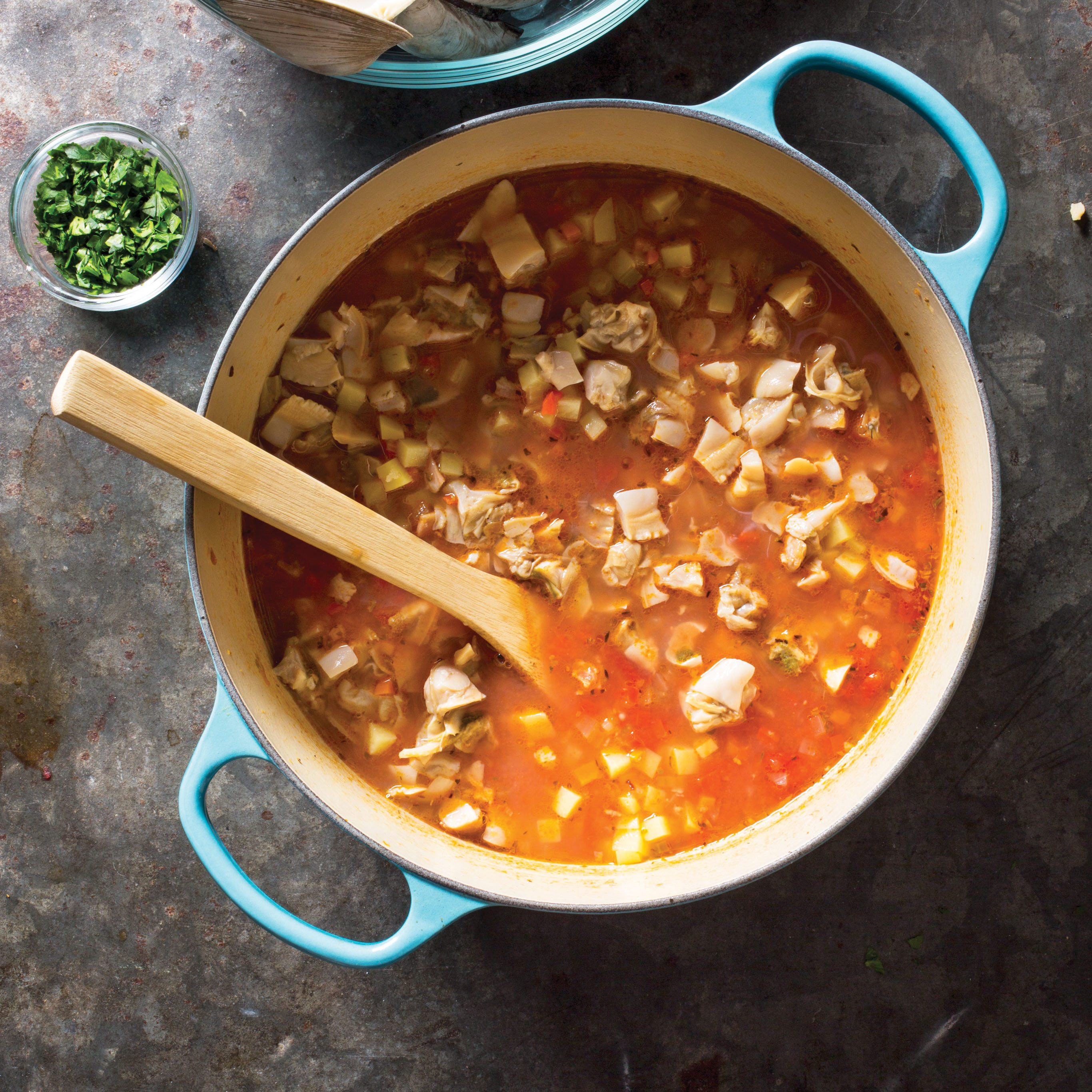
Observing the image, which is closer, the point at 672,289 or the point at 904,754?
the point at 904,754

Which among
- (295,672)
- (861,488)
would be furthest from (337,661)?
(861,488)

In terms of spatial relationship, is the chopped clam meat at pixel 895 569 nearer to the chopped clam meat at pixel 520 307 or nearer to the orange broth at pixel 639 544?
the orange broth at pixel 639 544

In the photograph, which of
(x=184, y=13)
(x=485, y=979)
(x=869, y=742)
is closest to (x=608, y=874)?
(x=485, y=979)

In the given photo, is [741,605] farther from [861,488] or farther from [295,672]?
[295,672]

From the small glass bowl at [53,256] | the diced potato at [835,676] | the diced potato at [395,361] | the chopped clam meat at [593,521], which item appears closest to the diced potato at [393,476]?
the diced potato at [395,361]

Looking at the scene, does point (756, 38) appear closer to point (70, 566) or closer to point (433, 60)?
point (433, 60)

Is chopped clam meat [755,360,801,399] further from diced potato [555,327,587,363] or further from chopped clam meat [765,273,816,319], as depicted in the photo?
diced potato [555,327,587,363]
